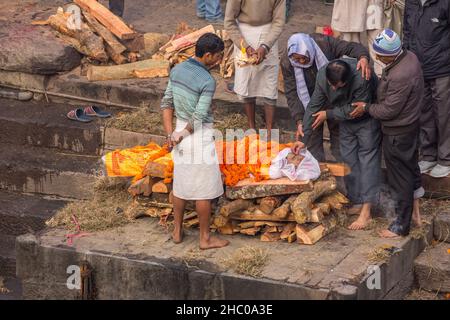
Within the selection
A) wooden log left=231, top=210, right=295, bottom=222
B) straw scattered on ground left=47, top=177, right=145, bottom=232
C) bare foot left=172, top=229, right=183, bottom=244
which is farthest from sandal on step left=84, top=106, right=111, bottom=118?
wooden log left=231, top=210, right=295, bottom=222

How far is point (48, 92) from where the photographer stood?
1412cm

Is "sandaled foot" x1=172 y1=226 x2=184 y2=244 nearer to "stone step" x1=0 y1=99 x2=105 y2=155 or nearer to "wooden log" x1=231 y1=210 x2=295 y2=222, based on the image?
"wooden log" x1=231 y1=210 x2=295 y2=222

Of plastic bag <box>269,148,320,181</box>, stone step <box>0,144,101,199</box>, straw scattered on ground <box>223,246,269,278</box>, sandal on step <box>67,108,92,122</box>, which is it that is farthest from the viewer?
sandal on step <box>67,108,92,122</box>

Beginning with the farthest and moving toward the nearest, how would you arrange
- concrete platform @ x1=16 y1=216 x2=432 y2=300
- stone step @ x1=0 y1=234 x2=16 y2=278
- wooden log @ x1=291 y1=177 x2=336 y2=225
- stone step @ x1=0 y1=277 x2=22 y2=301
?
stone step @ x1=0 y1=234 x2=16 y2=278
stone step @ x1=0 y1=277 x2=22 y2=301
wooden log @ x1=291 y1=177 x2=336 y2=225
concrete platform @ x1=16 y1=216 x2=432 y2=300

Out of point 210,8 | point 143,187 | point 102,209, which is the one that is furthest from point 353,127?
point 210,8

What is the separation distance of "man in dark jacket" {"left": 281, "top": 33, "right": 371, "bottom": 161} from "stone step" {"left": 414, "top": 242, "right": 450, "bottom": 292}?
1512mm

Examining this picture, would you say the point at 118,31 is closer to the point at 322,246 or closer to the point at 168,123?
the point at 168,123

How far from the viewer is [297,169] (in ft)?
36.3

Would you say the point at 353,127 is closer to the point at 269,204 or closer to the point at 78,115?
the point at 269,204

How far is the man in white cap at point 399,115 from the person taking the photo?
1056cm

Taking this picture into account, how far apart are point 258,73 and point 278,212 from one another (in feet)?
7.42

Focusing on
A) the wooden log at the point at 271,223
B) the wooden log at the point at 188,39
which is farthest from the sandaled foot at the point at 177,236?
the wooden log at the point at 188,39

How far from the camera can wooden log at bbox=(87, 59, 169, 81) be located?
45.9ft

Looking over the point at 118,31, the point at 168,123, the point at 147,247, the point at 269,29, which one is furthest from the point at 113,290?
the point at 118,31
